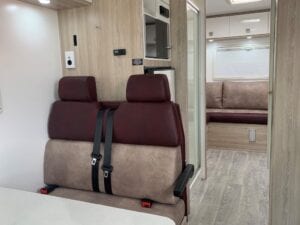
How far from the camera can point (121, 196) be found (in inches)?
75.0

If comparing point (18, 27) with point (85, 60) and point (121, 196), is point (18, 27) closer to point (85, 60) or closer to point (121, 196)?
point (85, 60)

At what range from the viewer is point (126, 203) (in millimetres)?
1825

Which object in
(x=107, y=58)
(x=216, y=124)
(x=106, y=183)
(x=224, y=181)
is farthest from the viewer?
(x=216, y=124)

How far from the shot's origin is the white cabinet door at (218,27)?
4895mm

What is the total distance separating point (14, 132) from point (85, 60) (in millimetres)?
747

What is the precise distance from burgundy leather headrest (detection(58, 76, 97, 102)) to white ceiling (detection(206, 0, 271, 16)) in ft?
9.22

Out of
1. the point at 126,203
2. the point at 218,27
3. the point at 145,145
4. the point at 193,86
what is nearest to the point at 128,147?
the point at 145,145

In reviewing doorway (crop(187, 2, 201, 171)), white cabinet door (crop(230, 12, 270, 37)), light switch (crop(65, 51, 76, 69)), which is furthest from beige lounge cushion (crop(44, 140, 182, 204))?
white cabinet door (crop(230, 12, 270, 37))

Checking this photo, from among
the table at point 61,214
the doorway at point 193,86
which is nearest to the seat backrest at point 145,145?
the table at point 61,214

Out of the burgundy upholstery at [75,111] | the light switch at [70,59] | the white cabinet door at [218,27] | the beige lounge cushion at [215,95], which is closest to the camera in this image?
the burgundy upholstery at [75,111]

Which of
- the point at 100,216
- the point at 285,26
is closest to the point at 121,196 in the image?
the point at 100,216

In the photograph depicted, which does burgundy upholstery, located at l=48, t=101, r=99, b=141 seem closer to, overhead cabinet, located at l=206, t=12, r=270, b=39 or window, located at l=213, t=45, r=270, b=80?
overhead cabinet, located at l=206, t=12, r=270, b=39

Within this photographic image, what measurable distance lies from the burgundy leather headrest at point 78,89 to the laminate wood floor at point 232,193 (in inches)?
55.6

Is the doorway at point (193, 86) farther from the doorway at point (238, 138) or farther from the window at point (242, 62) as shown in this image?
the window at point (242, 62)
